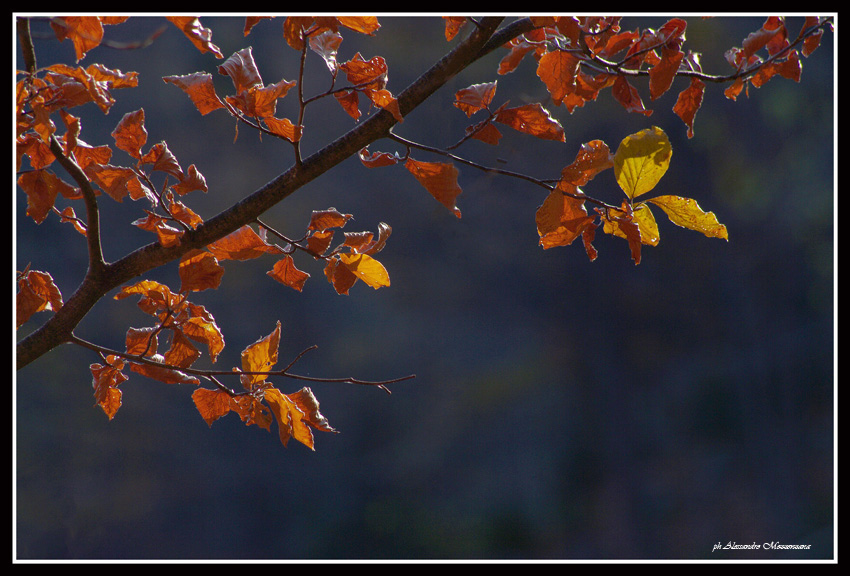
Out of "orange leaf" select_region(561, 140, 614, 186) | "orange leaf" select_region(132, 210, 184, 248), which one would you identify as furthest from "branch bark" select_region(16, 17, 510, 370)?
"orange leaf" select_region(561, 140, 614, 186)

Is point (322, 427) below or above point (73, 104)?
below

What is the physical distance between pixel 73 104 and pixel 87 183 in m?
0.05

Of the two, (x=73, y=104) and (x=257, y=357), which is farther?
(x=257, y=357)

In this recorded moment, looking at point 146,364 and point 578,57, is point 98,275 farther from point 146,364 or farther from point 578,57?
point 578,57

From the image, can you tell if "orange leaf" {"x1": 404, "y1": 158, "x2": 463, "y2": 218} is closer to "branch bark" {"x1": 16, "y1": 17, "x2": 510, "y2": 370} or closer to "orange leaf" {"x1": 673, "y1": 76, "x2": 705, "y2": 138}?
"branch bark" {"x1": 16, "y1": 17, "x2": 510, "y2": 370}

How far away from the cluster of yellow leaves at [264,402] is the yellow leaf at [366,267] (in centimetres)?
9

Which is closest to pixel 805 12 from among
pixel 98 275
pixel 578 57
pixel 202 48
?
pixel 578 57

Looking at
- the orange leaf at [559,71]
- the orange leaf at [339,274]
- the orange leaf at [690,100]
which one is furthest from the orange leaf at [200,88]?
the orange leaf at [690,100]

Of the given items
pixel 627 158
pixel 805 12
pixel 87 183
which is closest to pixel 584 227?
pixel 627 158

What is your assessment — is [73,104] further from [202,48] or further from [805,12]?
[805,12]


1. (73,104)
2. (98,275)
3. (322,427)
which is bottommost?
(322,427)

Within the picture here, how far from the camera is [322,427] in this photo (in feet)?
1.72

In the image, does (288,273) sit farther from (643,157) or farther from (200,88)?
(643,157)

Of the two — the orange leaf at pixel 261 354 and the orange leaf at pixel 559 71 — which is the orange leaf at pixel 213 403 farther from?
the orange leaf at pixel 559 71
